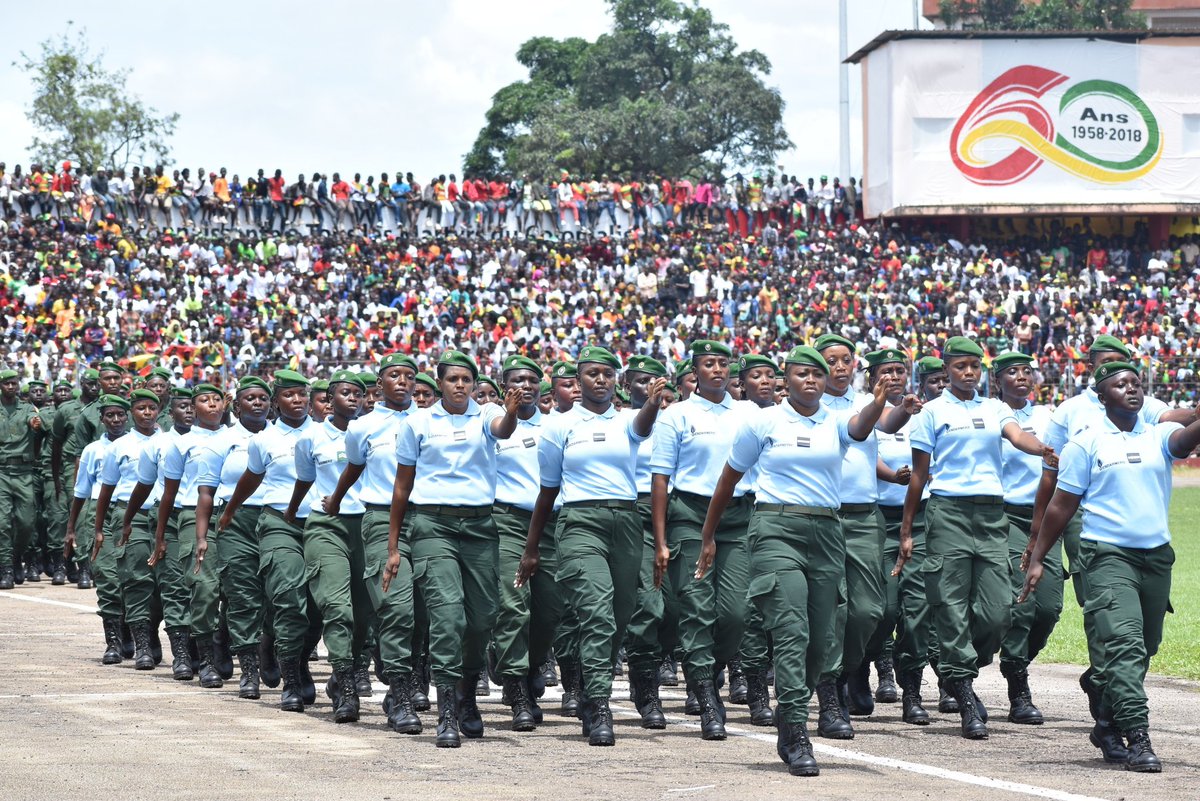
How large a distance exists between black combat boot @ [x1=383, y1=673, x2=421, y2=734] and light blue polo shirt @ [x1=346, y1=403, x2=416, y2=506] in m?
1.06

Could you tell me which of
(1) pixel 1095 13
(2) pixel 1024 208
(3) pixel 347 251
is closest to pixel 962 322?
(2) pixel 1024 208

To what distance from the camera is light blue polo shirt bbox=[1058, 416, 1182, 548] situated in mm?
9000

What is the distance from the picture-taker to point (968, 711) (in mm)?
10008

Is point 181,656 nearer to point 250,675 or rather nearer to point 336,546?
point 250,675

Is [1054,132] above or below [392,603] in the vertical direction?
above

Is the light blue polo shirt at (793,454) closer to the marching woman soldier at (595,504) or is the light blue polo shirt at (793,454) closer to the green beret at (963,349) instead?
the marching woman soldier at (595,504)

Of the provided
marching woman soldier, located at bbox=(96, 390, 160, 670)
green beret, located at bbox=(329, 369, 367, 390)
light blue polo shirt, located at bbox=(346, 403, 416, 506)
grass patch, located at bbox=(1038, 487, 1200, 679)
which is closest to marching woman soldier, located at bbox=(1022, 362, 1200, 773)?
grass patch, located at bbox=(1038, 487, 1200, 679)

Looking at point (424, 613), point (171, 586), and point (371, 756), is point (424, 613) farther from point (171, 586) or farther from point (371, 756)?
point (171, 586)

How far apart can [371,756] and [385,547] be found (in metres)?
1.50

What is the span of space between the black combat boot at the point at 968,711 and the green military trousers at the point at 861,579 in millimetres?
584

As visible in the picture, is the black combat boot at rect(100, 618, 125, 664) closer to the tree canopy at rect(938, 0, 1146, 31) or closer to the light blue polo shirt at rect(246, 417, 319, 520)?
the light blue polo shirt at rect(246, 417, 319, 520)

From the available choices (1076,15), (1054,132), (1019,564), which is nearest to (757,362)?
(1019,564)

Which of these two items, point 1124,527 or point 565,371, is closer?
point 1124,527

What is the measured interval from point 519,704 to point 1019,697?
293 cm
